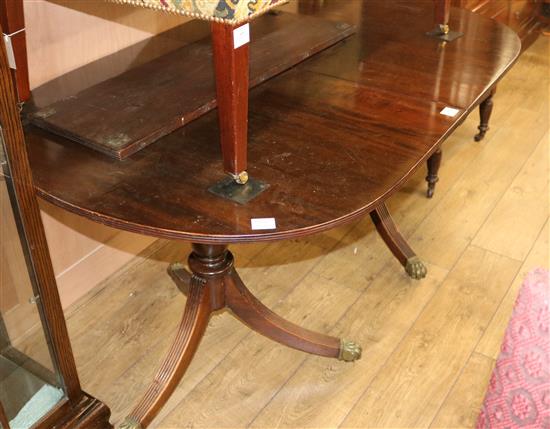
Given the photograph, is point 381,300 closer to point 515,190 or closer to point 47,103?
point 515,190

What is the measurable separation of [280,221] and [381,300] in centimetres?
92

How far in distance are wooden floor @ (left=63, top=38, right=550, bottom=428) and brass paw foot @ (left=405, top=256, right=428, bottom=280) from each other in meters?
0.03

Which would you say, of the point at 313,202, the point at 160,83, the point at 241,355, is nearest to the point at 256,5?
the point at 313,202

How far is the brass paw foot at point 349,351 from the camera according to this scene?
1.75 metres

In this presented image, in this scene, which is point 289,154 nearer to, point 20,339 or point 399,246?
point 20,339

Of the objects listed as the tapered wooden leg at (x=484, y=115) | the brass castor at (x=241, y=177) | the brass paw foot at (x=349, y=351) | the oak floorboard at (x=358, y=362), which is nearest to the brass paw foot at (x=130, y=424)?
the oak floorboard at (x=358, y=362)

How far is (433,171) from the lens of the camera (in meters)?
2.34

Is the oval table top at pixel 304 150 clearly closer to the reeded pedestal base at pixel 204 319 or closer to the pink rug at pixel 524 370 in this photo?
the reeded pedestal base at pixel 204 319

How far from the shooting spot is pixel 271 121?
1444 millimetres

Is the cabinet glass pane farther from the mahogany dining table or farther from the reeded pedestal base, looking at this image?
the reeded pedestal base

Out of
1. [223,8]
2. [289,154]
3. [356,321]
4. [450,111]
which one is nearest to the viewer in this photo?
[223,8]


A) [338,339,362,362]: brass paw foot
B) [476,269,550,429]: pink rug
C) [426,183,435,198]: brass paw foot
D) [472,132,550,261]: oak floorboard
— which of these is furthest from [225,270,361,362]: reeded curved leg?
[426,183,435,198]: brass paw foot

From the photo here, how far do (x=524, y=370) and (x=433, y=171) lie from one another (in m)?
0.78

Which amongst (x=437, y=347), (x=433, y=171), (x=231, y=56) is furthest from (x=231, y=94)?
(x=433, y=171)
